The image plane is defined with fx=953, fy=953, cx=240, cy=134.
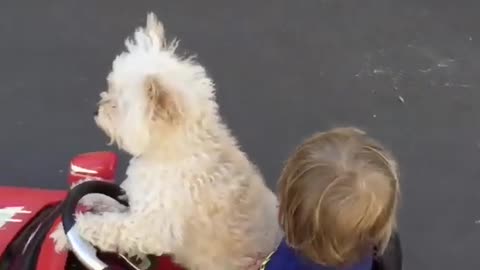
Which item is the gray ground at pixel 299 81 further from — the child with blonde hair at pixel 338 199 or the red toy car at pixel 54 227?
the child with blonde hair at pixel 338 199

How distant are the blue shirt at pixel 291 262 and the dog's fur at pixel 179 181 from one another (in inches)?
8.2

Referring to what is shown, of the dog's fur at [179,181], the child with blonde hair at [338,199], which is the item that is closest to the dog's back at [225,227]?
the dog's fur at [179,181]

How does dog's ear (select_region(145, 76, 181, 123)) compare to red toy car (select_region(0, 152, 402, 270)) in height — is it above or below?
above

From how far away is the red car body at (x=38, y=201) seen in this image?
1.80m

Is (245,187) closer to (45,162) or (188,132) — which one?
(188,132)

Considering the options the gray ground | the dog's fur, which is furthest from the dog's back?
the gray ground

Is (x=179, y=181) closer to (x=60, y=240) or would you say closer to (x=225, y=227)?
(x=225, y=227)

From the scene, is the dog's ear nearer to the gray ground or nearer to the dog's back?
the dog's back

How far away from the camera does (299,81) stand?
2766 millimetres

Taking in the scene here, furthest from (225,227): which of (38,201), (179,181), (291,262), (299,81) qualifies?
(299,81)

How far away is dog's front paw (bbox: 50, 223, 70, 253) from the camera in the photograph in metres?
1.72

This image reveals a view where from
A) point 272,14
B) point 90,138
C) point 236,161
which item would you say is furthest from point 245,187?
point 272,14

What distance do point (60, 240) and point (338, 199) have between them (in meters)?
0.57

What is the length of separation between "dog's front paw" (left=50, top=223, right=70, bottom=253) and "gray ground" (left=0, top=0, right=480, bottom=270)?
2.45ft
